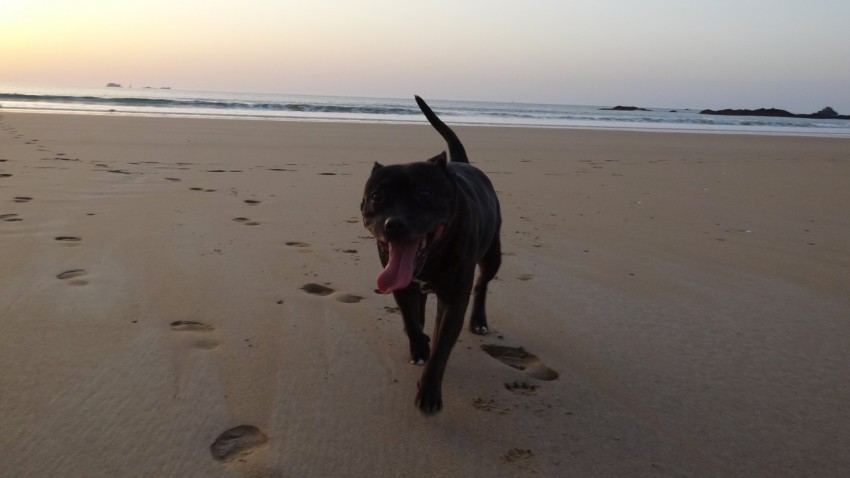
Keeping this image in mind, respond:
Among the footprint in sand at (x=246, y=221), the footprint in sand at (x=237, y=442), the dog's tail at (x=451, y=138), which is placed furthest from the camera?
the footprint in sand at (x=246, y=221)

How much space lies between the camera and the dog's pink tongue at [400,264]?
2578 millimetres

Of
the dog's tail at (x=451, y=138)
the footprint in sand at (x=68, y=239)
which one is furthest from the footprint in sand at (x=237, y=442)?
the footprint in sand at (x=68, y=239)

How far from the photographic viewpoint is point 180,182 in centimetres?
729

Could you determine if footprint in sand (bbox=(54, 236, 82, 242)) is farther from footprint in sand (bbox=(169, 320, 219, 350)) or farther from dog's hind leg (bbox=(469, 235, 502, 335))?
dog's hind leg (bbox=(469, 235, 502, 335))

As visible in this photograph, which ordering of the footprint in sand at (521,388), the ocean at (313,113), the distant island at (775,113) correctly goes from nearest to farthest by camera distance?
the footprint in sand at (521,388)
the ocean at (313,113)
the distant island at (775,113)

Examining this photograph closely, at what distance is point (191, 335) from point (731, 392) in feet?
8.22

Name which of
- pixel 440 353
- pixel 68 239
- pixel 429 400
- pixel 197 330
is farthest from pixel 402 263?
pixel 68 239

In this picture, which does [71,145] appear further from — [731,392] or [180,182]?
[731,392]

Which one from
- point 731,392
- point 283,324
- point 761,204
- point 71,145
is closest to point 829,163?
point 761,204

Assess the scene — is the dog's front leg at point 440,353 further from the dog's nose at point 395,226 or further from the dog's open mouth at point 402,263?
the dog's nose at point 395,226

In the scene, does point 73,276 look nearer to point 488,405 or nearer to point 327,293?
point 327,293

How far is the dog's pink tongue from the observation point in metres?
2.58

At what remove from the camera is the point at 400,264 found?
2615mm

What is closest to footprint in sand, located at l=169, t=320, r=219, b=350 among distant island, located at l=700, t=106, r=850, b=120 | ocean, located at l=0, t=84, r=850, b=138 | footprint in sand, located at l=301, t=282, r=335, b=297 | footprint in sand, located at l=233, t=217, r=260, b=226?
footprint in sand, located at l=301, t=282, r=335, b=297
